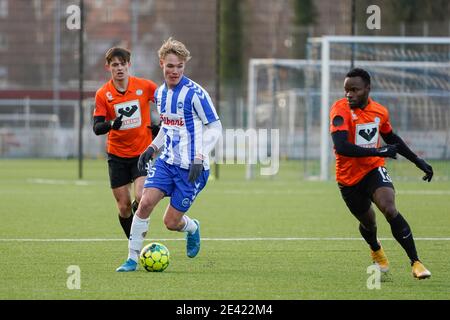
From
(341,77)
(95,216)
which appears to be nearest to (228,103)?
(341,77)

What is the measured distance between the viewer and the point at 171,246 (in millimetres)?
11930

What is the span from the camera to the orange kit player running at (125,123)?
35.7 feet

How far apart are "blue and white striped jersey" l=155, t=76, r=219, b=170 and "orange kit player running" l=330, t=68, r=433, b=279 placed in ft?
4.09

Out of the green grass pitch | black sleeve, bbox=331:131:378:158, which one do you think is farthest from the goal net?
black sleeve, bbox=331:131:378:158

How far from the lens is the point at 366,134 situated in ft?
30.8

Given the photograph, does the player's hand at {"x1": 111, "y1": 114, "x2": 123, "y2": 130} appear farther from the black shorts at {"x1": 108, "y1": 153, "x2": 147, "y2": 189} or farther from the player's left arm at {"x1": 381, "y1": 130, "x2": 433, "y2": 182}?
the player's left arm at {"x1": 381, "y1": 130, "x2": 433, "y2": 182}

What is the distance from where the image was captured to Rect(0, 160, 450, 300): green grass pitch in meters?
8.44

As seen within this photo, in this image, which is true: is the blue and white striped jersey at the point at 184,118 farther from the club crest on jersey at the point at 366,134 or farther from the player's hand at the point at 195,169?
the club crest on jersey at the point at 366,134

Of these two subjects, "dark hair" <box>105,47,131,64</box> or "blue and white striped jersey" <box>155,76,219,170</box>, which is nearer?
"blue and white striped jersey" <box>155,76,219,170</box>

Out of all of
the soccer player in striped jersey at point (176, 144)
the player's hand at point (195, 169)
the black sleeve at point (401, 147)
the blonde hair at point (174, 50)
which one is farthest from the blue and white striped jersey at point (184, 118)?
the black sleeve at point (401, 147)

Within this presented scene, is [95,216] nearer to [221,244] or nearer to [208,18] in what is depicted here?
[221,244]

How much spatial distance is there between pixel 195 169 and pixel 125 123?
180 cm

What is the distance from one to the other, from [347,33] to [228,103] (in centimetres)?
632

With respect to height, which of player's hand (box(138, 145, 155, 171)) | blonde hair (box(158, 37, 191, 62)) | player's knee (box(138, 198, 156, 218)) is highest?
blonde hair (box(158, 37, 191, 62))
